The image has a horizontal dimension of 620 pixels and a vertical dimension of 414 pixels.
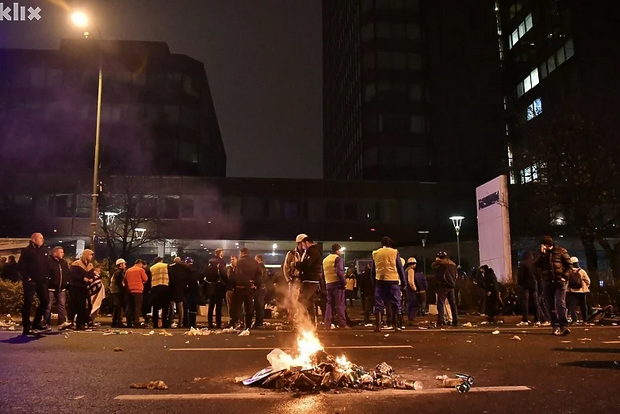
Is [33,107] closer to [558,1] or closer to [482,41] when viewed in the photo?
[482,41]

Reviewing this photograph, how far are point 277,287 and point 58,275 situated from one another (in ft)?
20.2

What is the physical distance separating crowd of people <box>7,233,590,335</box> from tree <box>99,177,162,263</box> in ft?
60.8

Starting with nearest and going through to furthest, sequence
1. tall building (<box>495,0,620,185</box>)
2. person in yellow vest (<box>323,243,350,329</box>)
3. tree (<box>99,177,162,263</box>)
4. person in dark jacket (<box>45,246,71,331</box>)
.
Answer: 1. person in dark jacket (<box>45,246,71,331</box>)
2. person in yellow vest (<box>323,243,350,329</box>)
3. tree (<box>99,177,162,263</box>)
4. tall building (<box>495,0,620,185</box>)

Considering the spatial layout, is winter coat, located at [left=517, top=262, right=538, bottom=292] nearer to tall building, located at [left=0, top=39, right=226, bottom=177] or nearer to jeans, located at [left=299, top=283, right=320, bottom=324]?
jeans, located at [left=299, top=283, right=320, bottom=324]

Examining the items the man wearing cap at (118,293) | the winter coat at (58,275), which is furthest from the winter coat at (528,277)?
the winter coat at (58,275)

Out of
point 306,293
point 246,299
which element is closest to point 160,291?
point 246,299

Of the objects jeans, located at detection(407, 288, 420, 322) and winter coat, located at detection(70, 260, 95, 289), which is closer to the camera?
winter coat, located at detection(70, 260, 95, 289)

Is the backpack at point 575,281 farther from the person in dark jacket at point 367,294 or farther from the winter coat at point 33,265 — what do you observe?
the winter coat at point 33,265

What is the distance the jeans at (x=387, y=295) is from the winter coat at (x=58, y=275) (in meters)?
6.62

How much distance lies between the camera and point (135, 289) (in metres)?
13.3

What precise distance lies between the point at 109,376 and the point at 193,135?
54.2 metres

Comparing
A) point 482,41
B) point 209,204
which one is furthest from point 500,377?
point 482,41

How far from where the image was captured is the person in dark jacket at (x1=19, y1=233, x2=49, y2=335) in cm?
1019

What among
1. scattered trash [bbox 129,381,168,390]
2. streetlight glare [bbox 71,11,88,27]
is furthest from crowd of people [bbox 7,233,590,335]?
streetlight glare [bbox 71,11,88,27]
